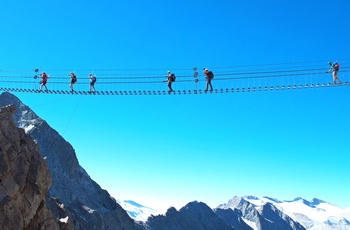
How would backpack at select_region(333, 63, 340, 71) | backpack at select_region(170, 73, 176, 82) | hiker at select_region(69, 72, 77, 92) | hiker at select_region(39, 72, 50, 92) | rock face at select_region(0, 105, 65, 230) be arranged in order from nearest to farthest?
1. backpack at select_region(333, 63, 340, 71)
2. rock face at select_region(0, 105, 65, 230)
3. backpack at select_region(170, 73, 176, 82)
4. hiker at select_region(69, 72, 77, 92)
5. hiker at select_region(39, 72, 50, 92)

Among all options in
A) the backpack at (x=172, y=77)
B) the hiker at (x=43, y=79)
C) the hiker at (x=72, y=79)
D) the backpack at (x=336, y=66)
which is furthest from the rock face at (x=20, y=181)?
the backpack at (x=336, y=66)

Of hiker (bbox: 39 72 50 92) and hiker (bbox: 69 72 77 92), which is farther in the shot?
hiker (bbox: 39 72 50 92)

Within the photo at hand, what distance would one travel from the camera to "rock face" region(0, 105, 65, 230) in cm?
4484

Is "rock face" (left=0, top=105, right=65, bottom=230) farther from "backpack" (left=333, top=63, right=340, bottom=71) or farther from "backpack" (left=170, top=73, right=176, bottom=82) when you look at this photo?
"backpack" (left=333, top=63, right=340, bottom=71)

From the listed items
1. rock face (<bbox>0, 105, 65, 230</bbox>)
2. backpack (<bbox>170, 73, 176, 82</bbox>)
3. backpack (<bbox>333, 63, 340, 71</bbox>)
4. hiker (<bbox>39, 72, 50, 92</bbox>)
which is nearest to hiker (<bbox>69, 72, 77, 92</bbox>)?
hiker (<bbox>39, 72, 50, 92</bbox>)

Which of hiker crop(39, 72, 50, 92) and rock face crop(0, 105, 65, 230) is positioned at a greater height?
hiker crop(39, 72, 50, 92)

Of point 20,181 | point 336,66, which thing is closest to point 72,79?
point 20,181

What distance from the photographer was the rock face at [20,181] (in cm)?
4484

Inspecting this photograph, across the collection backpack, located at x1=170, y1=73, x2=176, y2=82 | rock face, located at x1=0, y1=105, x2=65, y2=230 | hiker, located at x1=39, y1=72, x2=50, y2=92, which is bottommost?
rock face, located at x1=0, y1=105, x2=65, y2=230

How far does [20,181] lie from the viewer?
48.7 m

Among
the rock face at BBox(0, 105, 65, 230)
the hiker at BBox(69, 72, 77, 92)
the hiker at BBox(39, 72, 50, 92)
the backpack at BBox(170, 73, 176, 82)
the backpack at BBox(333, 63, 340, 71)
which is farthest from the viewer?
the hiker at BBox(39, 72, 50, 92)

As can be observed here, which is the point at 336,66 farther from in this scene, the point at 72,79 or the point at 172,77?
the point at 72,79

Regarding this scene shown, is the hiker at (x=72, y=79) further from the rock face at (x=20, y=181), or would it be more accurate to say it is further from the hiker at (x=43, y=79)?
the rock face at (x=20, y=181)

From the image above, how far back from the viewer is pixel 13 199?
150ft
